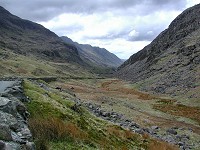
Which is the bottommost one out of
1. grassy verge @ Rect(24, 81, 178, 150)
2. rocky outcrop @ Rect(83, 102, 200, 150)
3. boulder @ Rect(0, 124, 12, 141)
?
rocky outcrop @ Rect(83, 102, 200, 150)

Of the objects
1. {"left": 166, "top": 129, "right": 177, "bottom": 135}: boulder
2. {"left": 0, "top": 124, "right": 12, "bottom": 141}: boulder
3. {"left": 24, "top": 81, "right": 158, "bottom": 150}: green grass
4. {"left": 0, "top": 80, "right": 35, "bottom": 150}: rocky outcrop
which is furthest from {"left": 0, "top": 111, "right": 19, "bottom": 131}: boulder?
{"left": 166, "top": 129, "right": 177, "bottom": 135}: boulder

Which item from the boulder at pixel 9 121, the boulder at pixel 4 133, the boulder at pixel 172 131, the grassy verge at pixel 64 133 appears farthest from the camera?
the boulder at pixel 172 131

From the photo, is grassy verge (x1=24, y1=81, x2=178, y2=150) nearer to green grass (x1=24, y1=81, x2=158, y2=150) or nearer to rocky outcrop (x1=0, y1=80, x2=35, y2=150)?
green grass (x1=24, y1=81, x2=158, y2=150)

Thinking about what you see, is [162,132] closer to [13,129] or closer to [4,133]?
[13,129]

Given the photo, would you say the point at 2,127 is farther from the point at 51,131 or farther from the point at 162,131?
the point at 162,131

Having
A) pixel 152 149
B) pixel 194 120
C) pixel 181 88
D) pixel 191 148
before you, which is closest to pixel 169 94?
pixel 181 88

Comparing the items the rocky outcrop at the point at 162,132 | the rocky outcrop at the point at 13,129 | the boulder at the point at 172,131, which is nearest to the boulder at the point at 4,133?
the rocky outcrop at the point at 13,129

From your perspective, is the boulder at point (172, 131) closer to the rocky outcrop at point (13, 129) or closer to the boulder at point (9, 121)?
the rocky outcrop at point (13, 129)

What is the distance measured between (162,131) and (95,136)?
21.7m

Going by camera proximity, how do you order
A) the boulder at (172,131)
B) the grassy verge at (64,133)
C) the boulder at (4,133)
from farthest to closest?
the boulder at (172,131) → the grassy verge at (64,133) → the boulder at (4,133)

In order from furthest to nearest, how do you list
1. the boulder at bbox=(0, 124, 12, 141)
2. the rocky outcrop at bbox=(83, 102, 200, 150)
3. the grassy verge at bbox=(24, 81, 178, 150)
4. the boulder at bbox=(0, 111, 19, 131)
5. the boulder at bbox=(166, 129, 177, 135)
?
the boulder at bbox=(166, 129, 177, 135)
the rocky outcrop at bbox=(83, 102, 200, 150)
the grassy verge at bbox=(24, 81, 178, 150)
the boulder at bbox=(0, 111, 19, 131)
the boulder at bbox=(0, 124, 12, 141)

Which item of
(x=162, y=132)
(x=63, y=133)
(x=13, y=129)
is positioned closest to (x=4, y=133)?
(x=13, y=129)

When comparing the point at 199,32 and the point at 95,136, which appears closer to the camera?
the point at 95,136

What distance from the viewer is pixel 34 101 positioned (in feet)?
81.7
